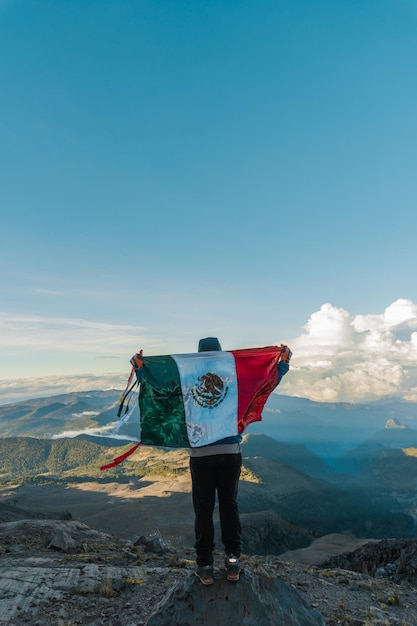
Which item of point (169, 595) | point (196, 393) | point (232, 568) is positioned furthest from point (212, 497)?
point (169, 595)

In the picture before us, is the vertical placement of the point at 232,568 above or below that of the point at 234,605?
above

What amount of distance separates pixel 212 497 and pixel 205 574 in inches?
69.2

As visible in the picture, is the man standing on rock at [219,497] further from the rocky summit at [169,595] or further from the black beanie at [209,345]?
the black beanie at [209,345]

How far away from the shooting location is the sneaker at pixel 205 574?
27.0 feet

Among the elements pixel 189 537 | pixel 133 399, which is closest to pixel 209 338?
pixel 133 399

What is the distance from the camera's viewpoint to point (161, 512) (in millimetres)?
141625

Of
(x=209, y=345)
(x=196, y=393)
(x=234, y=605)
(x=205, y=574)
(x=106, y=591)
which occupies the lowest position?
(x=106, y=591)

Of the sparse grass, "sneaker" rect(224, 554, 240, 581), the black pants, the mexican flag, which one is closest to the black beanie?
the mexican flag

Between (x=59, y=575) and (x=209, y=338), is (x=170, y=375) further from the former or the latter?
(x=59, y=575)

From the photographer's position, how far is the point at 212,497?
8227mm

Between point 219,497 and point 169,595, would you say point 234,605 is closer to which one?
point 169,595

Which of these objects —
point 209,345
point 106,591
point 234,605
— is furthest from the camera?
point 106,591

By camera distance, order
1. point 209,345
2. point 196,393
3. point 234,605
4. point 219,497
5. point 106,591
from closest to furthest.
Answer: point 234,605, point 219,497, point 196,393, point 209,345, point 106,591

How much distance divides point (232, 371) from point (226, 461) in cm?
235
